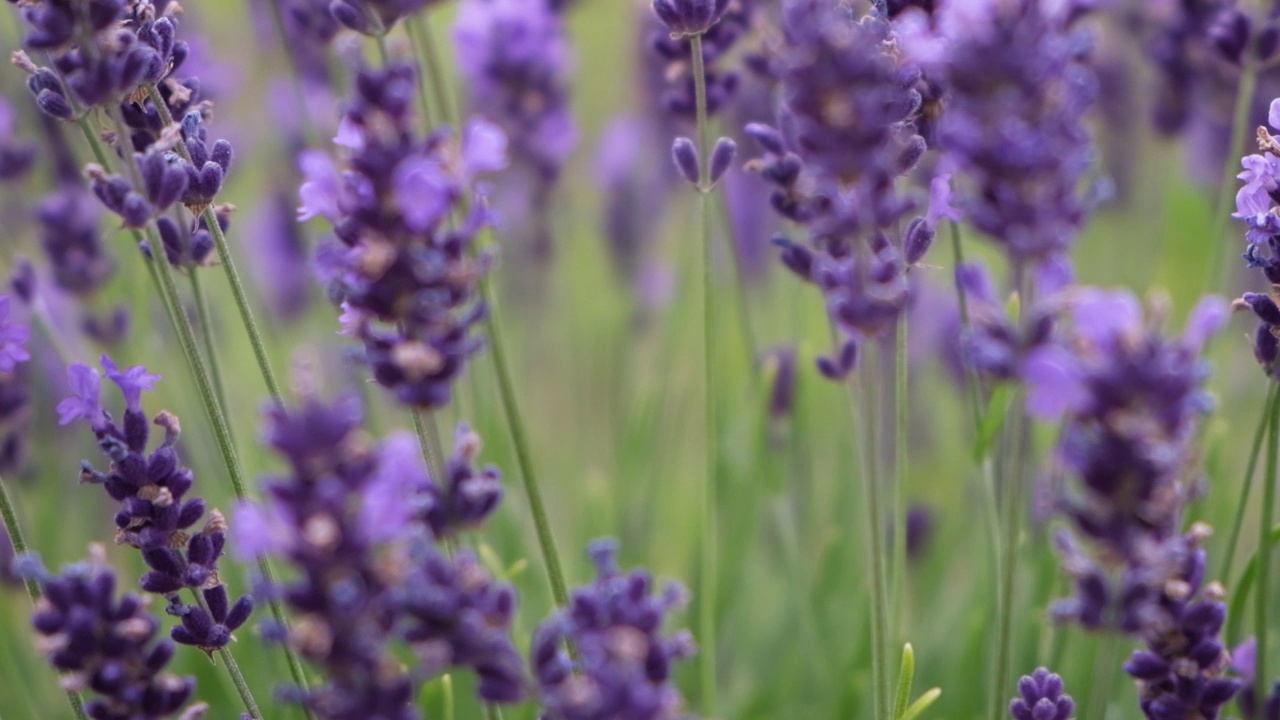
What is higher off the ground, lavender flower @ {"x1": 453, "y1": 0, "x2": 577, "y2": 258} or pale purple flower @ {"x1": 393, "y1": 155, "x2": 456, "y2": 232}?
lavender flower @ {"x1": 453, "y1": 0, "x2": 577, "y2": 258}

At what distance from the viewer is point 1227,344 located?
10.7ft

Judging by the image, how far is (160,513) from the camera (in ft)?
4.65

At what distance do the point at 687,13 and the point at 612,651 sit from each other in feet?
3.17

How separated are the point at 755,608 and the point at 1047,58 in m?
2.15

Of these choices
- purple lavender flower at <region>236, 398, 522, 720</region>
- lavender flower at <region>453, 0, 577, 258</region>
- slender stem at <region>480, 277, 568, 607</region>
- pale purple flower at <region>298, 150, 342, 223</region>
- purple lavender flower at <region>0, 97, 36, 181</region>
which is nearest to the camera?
purple lavender flower at <region>236, 398, 522, 720</region>

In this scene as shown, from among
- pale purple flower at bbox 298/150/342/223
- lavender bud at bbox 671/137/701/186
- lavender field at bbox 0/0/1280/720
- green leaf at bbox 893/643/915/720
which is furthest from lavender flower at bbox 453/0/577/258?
green leaf at bbox 893/643/915/720

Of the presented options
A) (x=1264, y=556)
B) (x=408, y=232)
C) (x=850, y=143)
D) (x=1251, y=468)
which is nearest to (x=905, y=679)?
(x=1264, y=556)

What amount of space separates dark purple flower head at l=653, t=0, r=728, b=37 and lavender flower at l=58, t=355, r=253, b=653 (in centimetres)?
85

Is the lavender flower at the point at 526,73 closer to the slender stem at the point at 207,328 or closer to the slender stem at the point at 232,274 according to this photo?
the slender stem at the point at 207,328

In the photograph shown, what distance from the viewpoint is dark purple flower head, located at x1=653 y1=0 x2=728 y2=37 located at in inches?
64.7

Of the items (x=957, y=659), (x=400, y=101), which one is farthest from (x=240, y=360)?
(x=400, y=101)

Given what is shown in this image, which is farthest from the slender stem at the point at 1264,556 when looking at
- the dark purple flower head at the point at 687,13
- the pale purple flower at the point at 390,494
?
the pale purple flower at the point at 390,494

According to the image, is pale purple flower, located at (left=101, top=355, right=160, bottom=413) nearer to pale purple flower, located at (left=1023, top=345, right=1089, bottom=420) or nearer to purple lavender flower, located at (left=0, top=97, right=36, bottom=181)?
pale purple flower, located at (left=1023, top=345, right=1089, bottom=420)

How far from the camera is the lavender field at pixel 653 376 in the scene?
41.0 inches
